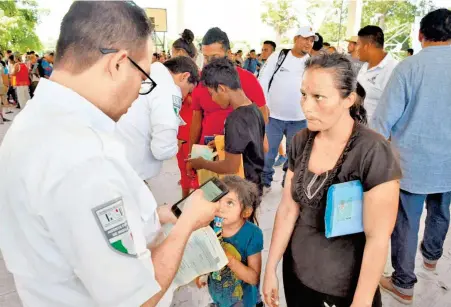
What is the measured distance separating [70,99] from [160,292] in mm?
481

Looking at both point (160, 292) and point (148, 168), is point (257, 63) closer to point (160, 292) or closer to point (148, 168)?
point (148, 168)

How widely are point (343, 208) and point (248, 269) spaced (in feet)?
2.02

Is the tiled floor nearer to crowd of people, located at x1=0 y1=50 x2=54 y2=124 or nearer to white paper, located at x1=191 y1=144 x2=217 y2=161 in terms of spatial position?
white paper, located at x1=191 y1=144 x2=217 y2=161

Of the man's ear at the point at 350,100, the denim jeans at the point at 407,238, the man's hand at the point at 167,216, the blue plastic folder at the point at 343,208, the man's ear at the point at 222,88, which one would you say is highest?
the man's ear at the point at 350,100

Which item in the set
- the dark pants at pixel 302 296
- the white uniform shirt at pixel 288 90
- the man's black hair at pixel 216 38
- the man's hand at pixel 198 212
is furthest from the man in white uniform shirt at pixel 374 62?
the man's hand at pixel 198 212

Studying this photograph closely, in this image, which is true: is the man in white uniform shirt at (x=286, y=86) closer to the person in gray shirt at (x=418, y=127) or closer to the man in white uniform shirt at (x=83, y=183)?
the person in gray shirt at (x=418, y=127)

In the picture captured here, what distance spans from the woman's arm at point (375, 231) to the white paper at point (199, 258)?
458mm

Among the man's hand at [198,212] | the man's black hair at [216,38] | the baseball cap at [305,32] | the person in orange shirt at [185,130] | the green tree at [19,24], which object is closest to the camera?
the man's hand at [198,212]

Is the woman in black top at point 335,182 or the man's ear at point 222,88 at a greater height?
the man's ear at point 222,88

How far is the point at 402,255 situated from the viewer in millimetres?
2191

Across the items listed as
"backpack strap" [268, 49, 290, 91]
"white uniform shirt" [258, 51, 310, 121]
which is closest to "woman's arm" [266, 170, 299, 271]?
"white uniform shirt" [258, 51, 310, 121]

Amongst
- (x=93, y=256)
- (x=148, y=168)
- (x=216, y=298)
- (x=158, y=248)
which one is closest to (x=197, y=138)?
(x=148, y=168)

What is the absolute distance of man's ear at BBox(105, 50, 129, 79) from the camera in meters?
0.76

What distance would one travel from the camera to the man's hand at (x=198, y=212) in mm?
941
